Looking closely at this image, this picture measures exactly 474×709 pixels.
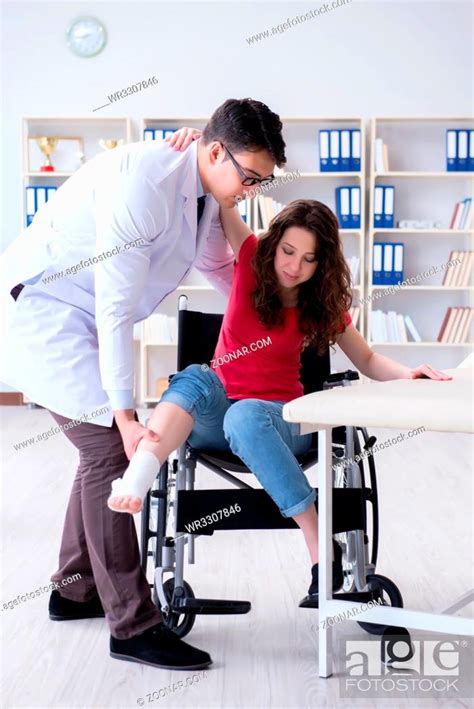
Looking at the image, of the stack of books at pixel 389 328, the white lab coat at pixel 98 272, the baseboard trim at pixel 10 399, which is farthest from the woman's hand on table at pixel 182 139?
the baseboard trim at pixel 10 399

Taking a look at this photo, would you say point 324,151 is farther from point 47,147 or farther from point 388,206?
point 47,147

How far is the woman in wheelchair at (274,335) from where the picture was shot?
195 centimetres

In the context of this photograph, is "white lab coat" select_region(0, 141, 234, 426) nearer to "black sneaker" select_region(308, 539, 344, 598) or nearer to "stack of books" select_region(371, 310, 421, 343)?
"black sneaker" select_region(308, 539, 344, 598)

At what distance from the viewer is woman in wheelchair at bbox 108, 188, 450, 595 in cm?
195

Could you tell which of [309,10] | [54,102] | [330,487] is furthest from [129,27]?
[330,487]

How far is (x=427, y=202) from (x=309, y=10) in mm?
1391

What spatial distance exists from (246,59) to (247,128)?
411 cm

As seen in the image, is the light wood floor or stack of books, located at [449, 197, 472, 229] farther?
stack of books, located at [449, 197, 472, 229]

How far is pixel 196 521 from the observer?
1919 millimetres

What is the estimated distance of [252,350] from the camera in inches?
85.8

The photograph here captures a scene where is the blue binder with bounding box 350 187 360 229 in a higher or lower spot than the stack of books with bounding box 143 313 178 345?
higher

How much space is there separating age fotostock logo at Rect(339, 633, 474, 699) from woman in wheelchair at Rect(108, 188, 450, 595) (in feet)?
0.60

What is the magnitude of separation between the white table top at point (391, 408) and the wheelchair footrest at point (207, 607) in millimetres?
442

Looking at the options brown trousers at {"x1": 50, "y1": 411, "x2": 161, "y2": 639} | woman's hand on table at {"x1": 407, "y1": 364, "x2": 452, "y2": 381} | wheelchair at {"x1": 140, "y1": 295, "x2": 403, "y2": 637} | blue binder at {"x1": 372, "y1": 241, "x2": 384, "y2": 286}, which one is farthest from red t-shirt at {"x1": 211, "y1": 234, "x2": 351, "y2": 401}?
blue binder at {"x1": 372, "y1": 241, "x2": 384, "y2": 286}
